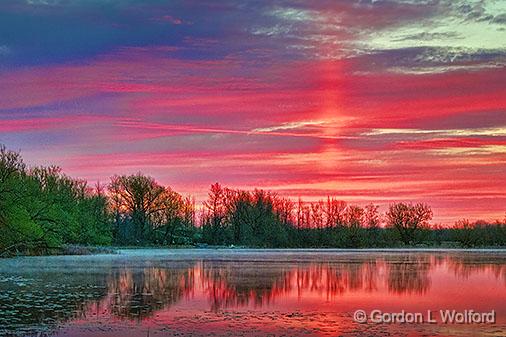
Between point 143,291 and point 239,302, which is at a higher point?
point 143,291

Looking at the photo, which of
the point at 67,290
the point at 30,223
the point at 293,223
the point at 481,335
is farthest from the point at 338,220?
the point at 481,335

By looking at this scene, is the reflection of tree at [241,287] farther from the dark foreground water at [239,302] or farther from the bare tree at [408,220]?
the bare tree at [408,220]

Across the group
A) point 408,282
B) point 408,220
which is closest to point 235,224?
point 408,220

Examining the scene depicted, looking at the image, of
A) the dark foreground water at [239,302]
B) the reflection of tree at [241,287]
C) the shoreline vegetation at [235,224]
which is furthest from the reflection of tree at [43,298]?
the shoreline vegetation at [235,224]

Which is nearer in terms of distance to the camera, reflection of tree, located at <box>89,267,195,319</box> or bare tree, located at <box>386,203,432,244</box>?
reflection of tree, located at <box>89,267,195,319</box>

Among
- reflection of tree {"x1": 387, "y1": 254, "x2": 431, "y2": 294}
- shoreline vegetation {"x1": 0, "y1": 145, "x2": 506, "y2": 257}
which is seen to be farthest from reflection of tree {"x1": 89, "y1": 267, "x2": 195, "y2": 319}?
shoreline vegetation {"x1": 0, "y1": 145, "x2": 506, "y2": 257}

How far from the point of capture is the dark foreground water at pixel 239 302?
16703mm

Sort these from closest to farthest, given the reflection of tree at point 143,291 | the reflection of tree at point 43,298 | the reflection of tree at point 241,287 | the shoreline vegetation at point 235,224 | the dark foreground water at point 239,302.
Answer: the dark foreground water at point 239,302 → the reflection of tree at point 43,298 → the reflection of tree at point 143,291 → the reflection of tree at point 241,287 → the shoreline vegetation at point 235,224

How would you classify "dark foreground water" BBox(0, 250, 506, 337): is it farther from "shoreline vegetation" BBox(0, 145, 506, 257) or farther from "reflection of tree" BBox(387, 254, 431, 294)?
"shoreline vegetation" BBox(0, 145, 506, 257)

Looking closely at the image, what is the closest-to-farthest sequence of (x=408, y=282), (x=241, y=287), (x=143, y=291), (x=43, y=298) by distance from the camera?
(x=43, y=298)
(x=143, y=291)
(x=241, y=287)
(x=408, y=282)

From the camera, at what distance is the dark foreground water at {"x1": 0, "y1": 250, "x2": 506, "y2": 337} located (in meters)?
16.7

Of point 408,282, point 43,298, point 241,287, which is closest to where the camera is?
point 43,298

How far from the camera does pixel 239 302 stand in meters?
22.7

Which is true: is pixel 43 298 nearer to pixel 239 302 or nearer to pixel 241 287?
pixel 239 302
